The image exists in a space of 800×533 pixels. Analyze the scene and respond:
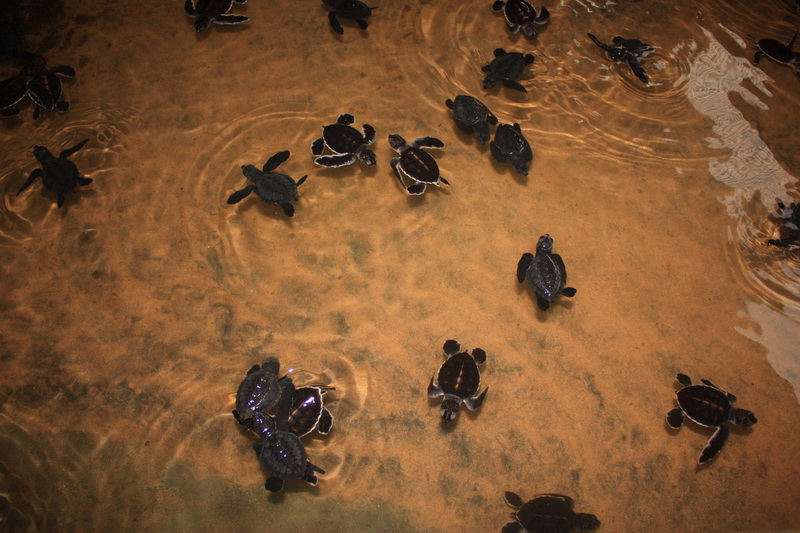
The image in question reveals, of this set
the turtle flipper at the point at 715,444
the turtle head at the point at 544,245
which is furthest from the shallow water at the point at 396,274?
the turtle head at the point at 544,245

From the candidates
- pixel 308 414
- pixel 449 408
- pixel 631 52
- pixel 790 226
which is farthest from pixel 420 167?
pixel 790 226

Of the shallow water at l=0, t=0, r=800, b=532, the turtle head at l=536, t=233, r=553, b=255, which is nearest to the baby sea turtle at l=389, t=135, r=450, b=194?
the shallow water at l=0, t=0, r=800, b=532

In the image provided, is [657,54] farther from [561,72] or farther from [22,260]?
[22,260]

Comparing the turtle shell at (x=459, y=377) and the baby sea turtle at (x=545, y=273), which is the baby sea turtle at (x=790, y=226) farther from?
the turtle shell at (x=459, y=377)

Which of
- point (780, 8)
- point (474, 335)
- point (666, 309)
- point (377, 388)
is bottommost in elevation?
point (377, 388)

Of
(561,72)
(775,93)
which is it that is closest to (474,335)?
(561,72)

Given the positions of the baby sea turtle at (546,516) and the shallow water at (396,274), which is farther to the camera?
the shallow water at (396,274)

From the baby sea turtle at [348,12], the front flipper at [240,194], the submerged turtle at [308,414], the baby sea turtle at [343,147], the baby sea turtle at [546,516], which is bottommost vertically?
the baby sea turtle at [546,516]
